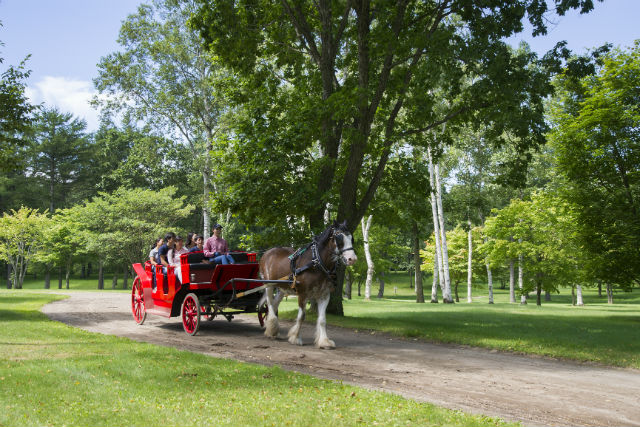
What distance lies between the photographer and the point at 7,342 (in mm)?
10344

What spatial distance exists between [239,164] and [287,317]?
5.52m

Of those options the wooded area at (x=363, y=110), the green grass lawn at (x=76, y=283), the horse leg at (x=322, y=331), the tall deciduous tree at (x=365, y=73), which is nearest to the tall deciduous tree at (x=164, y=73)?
the wooded area at (x=363, y=110)

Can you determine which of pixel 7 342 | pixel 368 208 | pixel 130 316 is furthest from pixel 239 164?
pixel 7 342

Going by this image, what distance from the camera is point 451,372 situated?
8.21 metres

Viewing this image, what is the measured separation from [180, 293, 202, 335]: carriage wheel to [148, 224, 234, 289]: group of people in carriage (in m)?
0.57

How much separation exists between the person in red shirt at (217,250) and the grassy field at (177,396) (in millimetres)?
3570

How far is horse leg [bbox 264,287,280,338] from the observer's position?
1157 cm

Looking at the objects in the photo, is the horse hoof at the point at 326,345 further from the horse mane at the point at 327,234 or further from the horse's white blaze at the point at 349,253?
the horse mane at the point at 327,234

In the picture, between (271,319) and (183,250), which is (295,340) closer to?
(271,319)

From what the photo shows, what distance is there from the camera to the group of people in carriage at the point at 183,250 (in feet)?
40.6

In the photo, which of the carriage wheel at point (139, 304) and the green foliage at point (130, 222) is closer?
→ the carriage wheel at point (139, 304)

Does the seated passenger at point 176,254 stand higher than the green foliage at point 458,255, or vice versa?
the green foliage at point 458,255

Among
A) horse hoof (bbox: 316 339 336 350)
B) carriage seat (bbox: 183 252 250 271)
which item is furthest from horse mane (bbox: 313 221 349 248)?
carriage seat (bbox: 183 252 250 271)

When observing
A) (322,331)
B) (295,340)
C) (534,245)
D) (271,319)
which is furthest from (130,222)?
(322,331)
